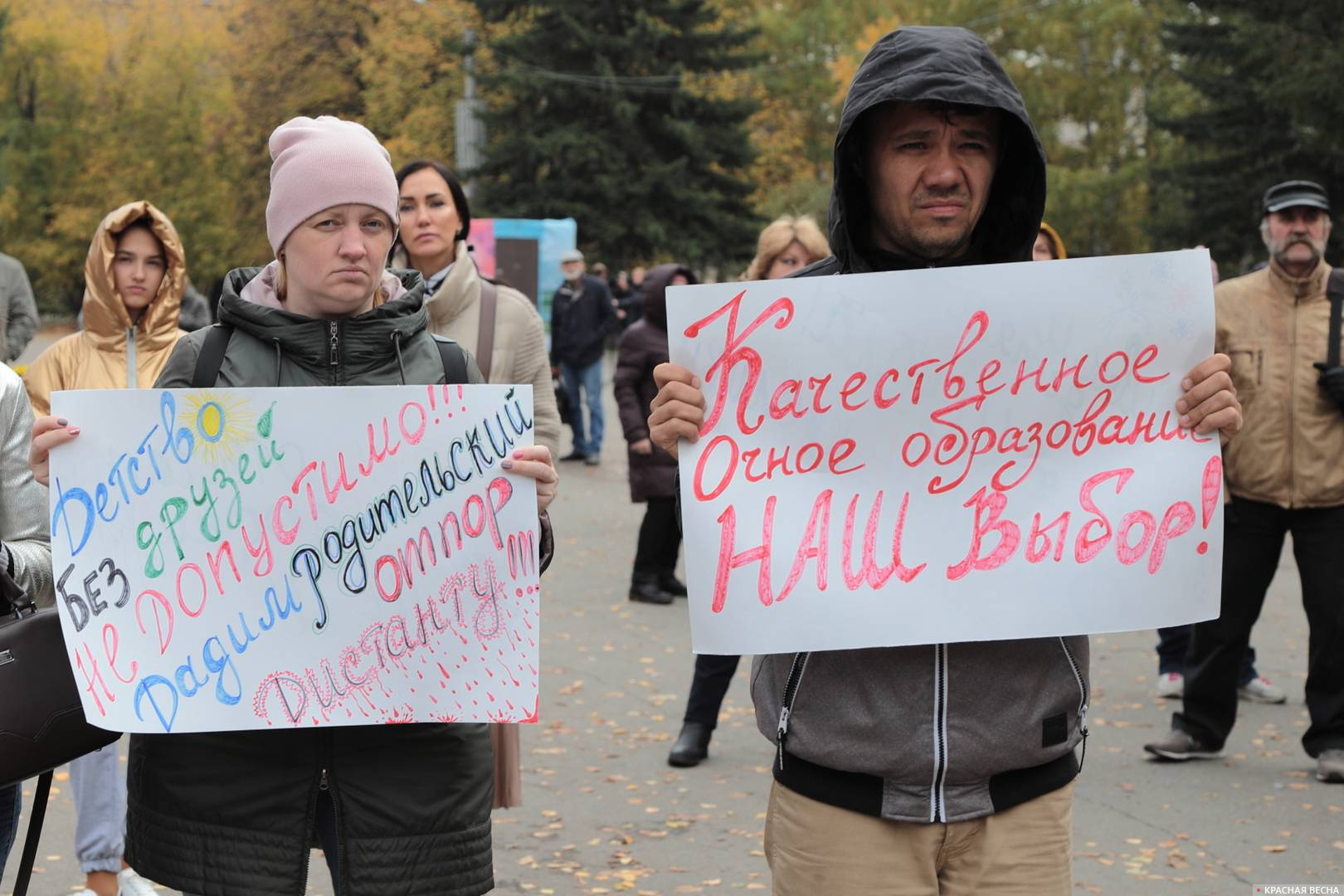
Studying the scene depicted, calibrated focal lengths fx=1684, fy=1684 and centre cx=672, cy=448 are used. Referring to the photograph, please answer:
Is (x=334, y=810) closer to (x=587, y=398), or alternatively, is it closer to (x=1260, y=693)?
(x=1260, y=693)

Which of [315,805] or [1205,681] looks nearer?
[315,805]

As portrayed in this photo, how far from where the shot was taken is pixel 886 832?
2826mm

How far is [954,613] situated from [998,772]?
0.91 feet

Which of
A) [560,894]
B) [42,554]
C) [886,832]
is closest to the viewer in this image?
[886,832]

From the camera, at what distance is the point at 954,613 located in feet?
9.45

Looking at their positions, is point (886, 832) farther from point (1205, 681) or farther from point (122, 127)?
point (122, 127)

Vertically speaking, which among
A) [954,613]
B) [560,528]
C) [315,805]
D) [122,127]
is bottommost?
[560,528]

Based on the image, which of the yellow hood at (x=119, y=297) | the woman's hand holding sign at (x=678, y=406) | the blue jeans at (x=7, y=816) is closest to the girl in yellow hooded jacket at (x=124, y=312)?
the yellow hood at (x=119, y=297)

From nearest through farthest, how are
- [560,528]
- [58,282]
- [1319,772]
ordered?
[1319,772], [560,528], [58,282]

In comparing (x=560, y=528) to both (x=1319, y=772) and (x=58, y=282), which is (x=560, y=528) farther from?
(x=58, y=282)

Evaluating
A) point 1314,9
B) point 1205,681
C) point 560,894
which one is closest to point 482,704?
point 560,894

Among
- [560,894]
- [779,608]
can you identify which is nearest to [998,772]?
[779,608]

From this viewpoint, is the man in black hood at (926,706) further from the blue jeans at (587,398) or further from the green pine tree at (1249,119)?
the green pine tree at (1249,119)

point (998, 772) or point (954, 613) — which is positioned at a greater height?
point (954, 613)
